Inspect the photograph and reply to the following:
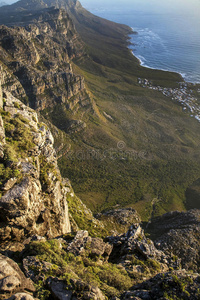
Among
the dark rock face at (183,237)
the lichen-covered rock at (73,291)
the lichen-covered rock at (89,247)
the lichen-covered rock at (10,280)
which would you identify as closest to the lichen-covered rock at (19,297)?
the lichen-covered rock at (10,280)

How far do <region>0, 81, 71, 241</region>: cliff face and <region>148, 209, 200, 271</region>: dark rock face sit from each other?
2643 cm

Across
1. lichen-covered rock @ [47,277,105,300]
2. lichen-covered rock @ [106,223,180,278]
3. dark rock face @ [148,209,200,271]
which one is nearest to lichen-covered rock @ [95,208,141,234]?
dark rock face @ [148,209,200,271]

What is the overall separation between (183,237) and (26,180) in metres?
40.0

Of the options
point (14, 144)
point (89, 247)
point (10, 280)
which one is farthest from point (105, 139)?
point (10, 280)

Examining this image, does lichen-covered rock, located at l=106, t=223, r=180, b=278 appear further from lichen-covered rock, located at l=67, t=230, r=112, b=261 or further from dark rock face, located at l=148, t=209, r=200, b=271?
dark rock face, located at l=148, t=209, r=200, b=271

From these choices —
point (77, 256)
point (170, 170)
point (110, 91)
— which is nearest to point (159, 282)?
point (77, 256)

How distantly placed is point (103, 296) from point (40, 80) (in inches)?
3631

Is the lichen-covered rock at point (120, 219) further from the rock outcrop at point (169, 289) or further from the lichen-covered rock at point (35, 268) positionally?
the lichen-covered rock at point (35, 268)

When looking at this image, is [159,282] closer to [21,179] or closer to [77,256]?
[77,256]

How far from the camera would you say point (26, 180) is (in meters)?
20.7

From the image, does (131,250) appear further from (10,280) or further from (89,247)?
(10,280)

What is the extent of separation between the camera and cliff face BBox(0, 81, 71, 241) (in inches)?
758

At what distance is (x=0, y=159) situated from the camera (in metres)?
20.9

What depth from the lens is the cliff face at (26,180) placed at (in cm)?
1927
